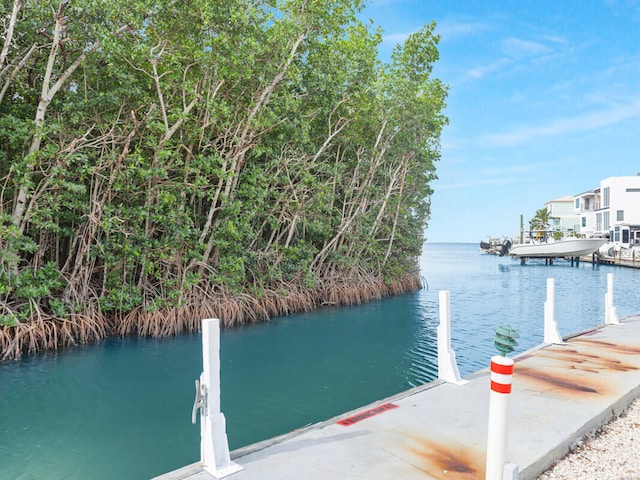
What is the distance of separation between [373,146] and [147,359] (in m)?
11.7

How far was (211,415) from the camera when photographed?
10.9ft

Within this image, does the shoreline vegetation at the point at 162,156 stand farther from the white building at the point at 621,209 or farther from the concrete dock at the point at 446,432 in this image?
the white building at the point at 621,209

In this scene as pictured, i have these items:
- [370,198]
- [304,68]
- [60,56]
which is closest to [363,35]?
[304,68]

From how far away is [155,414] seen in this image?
6191mm

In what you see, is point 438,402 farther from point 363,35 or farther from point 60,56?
point 363,35

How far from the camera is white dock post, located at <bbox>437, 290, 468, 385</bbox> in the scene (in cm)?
535

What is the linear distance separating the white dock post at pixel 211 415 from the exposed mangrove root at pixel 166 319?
23.5ft

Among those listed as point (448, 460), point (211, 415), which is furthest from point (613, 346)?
point (211, 415)

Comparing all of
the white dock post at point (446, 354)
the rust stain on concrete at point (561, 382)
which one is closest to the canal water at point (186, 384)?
the white dock post at point (446, 354)

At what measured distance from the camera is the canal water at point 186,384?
507 cm

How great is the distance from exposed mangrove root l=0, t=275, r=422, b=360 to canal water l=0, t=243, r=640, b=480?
31cm

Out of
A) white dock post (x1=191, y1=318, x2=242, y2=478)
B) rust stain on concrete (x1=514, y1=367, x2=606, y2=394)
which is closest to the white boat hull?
rust stain on concrete (x1=514, y1=367, x2=606, y2=394)

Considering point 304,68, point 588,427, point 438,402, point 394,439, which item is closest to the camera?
point 394,439

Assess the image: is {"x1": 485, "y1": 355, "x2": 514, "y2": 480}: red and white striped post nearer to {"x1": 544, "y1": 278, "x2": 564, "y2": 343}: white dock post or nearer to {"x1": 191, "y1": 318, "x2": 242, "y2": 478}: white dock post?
{"x1": 191, "y1": 318, "x2": 242, "y2": 478}: white dock post
